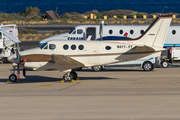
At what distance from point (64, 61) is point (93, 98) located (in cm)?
475

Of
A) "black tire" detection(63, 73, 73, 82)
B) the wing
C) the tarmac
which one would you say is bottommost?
the tarmac

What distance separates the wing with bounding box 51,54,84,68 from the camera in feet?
57.9

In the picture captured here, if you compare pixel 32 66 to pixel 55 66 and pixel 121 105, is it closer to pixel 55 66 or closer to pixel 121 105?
pixel 55 66

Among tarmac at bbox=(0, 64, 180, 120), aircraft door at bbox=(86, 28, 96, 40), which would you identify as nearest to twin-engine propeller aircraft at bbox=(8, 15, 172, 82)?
tarmac at bbox=(0, 64, 180, 120)

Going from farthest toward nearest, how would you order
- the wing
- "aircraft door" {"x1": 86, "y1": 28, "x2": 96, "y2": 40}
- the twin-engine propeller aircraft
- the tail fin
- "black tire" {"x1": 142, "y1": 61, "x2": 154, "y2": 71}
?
"aircraft door" {"x1": 86, "y1": 28, "x2": 96, "y2": 40}, "black tire" {"x1": 142, "y1": 61, "x2": 154, "y2": 71}, the tail fin, the twin-engine propeller aircraft, the wing

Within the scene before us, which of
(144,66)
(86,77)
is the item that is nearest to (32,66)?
(86,77)

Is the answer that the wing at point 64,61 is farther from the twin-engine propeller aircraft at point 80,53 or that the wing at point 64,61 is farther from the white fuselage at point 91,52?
the white fuselage at point 91,52

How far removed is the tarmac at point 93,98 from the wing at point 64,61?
1.14 m

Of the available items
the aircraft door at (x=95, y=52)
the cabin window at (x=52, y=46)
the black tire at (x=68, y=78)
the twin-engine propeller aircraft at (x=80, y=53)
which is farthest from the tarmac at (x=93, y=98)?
the cabin window at (x=52, y=46)

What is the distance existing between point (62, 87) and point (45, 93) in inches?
69.9

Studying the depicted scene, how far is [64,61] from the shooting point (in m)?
18.0

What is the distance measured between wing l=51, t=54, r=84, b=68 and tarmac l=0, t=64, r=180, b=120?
3.74 feet

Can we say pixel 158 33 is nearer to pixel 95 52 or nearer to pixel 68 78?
pixel 95 52

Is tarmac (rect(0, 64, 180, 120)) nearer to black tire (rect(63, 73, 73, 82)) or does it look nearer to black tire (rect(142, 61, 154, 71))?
black tire (rect(63, 73, 73, 82))
